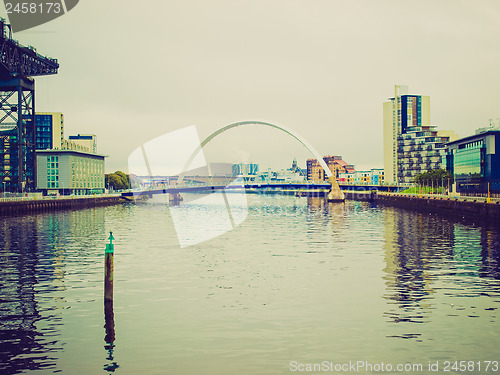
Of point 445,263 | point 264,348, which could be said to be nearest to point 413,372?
point 264,348

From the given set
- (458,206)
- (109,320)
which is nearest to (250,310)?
(109,320)

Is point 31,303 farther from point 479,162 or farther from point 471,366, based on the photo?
point 479,162

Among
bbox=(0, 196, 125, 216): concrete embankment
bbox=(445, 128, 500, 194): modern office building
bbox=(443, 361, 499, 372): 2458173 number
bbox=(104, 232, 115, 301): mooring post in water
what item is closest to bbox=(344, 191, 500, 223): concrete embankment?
bbox=(445, 128, 500, 194): modern office building

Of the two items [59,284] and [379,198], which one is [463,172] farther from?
[59,284]

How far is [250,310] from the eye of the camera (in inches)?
898

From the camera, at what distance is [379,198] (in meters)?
169

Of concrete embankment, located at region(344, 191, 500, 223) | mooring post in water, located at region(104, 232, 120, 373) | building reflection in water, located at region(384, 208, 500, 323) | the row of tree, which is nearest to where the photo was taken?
mooring post in water, located at region(104, 232, 120, 373)

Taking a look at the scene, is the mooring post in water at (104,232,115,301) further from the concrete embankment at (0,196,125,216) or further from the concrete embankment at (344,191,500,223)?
the concrete embankment at (0,196,125,216)

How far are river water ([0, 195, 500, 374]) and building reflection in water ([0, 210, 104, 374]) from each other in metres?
0.07

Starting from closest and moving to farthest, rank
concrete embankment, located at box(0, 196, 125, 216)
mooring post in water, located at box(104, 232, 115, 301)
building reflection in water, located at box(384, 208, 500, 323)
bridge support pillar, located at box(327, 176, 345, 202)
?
mooring post in water, located at box(104, 232, 115, 301)
building reflection in water, located at box(384, 208, 500, 323)
concrete embankment, located at box(0, 196, 125, 216)
bridge support pillar, located at box(327, 176, 345, 202)

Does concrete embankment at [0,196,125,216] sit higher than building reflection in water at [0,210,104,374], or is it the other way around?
concrete embankment at [0,196,125,216]

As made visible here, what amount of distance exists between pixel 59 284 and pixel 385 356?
57.4 ft

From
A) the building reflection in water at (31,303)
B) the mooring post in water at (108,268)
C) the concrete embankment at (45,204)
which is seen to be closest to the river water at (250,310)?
the building reflection in water at (31,303)

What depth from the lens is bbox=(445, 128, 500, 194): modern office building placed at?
12269cm
